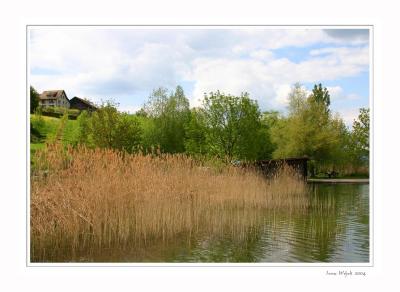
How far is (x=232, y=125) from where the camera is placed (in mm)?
17234

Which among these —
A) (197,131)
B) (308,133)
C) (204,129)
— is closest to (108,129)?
(197,131)

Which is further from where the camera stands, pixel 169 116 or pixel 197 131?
pixel 169 116

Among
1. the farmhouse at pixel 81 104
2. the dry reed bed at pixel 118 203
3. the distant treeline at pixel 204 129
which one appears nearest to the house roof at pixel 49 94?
the farmhouse at pixel 81 104

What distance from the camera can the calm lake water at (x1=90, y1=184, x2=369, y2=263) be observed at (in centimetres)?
682

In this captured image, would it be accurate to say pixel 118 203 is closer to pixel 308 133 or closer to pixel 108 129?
pixel 108 129

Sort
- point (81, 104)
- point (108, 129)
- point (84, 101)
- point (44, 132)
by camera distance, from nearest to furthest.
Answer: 1. point (44, 132)
2. point (84, 101)
3. point (81, 104)
4. point (108, 129)

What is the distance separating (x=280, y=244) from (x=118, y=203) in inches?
114

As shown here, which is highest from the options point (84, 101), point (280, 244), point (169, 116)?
point (84, 101)

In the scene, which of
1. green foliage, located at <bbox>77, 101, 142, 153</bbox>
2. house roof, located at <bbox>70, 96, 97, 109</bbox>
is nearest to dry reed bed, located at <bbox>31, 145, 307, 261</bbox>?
green foliage, located at <bbox>77, 101, 142, 153</bbox>

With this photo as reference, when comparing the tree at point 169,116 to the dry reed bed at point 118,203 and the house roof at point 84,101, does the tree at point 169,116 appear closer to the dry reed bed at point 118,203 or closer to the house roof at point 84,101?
the house roof at point 84,101

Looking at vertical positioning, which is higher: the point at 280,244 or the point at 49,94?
the point at 49,94

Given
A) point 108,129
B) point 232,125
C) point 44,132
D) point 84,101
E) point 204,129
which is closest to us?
point 44,132
